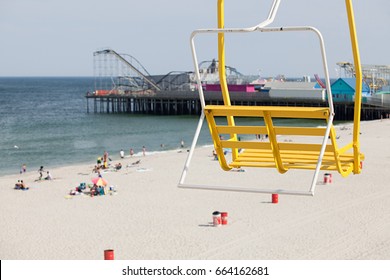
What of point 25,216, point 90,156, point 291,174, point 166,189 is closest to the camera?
point 25,216

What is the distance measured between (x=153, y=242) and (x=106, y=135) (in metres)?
35.2

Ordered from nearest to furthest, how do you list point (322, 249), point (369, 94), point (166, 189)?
1. point (322, 249)
2. point (166, 189)
3. point (369, 94)

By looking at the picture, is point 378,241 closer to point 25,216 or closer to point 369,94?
point 25,216

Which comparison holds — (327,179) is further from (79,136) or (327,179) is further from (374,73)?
(374,73)

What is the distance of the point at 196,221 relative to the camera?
17.4 metres

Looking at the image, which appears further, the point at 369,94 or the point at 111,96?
the point at 111,96

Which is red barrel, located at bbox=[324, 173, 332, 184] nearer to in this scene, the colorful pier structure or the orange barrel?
the orange barrel

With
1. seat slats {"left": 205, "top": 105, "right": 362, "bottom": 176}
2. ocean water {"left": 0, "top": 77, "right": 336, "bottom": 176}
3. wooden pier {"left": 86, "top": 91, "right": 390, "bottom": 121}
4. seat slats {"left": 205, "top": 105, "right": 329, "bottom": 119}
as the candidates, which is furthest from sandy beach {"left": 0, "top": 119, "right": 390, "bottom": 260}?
wooden pier {"left": 86, "top": 91, "right": 390, "bottom": 121}

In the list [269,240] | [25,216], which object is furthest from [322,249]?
[25,216]

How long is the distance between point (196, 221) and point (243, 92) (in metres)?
46.2

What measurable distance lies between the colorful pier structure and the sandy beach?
3067 centimetres

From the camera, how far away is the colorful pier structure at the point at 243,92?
55438 mm

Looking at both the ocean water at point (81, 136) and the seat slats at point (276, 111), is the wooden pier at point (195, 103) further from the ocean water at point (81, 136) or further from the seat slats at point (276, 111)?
the seat slats at point (276, 111)

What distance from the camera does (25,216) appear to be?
19094 mm
